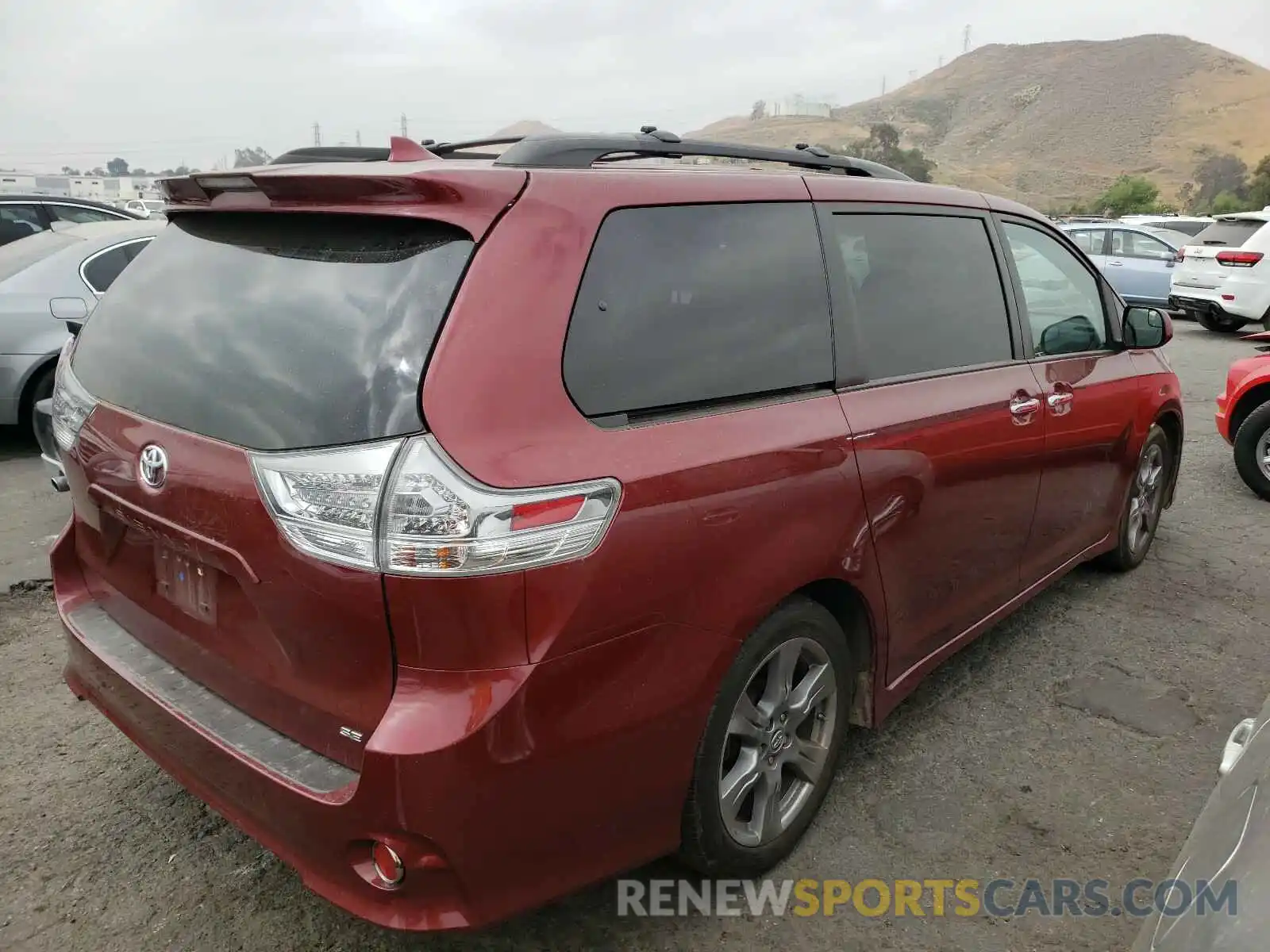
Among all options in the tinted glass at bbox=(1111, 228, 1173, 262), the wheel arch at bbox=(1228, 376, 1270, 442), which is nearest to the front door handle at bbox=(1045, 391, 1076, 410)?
the wheel arch at bbox=(1228, 376, 1270, 442)

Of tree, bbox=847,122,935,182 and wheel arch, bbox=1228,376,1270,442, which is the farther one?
tree, bbox=847,122,935,182

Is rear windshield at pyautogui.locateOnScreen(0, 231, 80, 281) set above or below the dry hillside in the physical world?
below

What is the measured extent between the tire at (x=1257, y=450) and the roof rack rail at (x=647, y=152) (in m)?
4.10

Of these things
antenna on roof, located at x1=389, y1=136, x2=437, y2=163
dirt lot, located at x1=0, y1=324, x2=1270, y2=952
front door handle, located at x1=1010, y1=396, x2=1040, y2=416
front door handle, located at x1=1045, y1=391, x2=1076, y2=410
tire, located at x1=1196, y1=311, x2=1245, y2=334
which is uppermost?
antenna on roof, located at x1=389, y1=136, x2=437, y2=163

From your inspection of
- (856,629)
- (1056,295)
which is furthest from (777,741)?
(1056,295)

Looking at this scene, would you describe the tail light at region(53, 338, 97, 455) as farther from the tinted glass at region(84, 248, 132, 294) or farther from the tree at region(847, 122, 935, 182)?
the tree at region(847, 122, 935, 182)

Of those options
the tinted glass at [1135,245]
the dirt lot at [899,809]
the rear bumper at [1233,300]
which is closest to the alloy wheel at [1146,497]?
the dirt lot at [899,809]

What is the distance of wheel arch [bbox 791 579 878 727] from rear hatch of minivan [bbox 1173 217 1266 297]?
1326cm

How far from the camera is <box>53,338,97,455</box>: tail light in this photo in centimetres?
235

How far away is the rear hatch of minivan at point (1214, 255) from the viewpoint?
517 inches

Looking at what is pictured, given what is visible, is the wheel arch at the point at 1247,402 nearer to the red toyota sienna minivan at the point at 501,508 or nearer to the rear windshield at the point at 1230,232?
the red toyota sienna minivan at the point at 501,508

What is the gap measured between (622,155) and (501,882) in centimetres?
180

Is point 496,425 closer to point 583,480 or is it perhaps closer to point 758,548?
point 583,480

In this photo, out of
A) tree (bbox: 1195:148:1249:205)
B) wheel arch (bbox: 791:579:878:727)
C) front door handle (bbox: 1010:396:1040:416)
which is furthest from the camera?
tree (bbox: 1195:148:1249:205)
